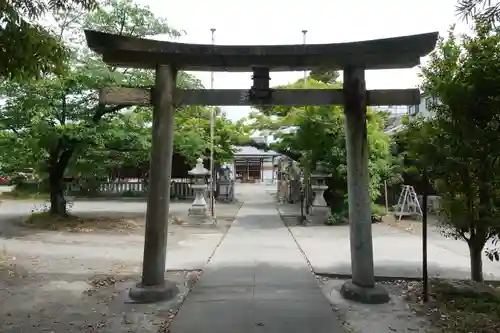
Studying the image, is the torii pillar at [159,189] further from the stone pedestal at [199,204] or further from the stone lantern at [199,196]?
the stone lantern at [199,196]

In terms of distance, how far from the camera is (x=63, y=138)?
1213 centimetres

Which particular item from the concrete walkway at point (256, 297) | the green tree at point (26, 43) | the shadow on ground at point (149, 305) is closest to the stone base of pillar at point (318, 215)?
the concrete walkway at point (256, 297)

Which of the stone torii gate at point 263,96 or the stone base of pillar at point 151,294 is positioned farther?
the stone torii gate at point 263,96

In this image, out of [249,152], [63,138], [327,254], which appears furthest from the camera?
[249,152]

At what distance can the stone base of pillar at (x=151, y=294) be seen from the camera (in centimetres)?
565

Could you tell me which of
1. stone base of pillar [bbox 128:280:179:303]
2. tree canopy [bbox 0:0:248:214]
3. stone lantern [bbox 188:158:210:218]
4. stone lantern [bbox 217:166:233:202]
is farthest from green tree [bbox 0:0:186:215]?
stone lantern [bbox 217:166:233:202]

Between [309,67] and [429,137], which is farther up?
[309,67]

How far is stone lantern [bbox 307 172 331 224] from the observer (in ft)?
48.9

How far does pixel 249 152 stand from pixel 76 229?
3566 cm

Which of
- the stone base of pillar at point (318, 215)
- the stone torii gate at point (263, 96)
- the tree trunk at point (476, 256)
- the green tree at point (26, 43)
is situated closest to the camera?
the green tree at point (26, 43)

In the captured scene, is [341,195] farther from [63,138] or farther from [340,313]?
[340,313]

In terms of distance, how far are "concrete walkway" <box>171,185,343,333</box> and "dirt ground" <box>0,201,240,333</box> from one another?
0.28m

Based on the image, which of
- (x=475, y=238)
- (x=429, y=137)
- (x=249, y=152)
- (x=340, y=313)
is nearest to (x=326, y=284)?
(x=340, y=313)

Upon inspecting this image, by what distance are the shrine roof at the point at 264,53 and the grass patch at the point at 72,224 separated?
819 cm
